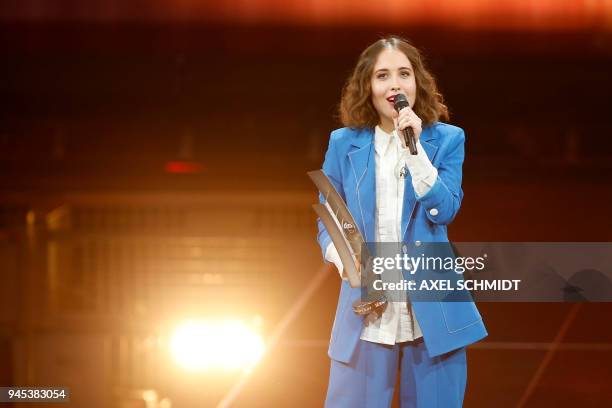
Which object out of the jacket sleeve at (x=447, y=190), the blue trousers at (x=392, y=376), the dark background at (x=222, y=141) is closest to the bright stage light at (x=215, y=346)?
the dark background at (x=222, y=141)

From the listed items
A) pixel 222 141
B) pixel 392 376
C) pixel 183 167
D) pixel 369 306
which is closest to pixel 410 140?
pixel 369 306

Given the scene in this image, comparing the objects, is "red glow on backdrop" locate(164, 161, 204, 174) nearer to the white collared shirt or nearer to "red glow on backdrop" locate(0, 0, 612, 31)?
"red glow on backdrop" locate(0, 0, 612, 31)

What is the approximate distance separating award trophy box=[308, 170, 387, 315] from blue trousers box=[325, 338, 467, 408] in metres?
0.07

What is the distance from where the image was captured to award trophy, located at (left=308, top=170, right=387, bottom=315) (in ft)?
3.73

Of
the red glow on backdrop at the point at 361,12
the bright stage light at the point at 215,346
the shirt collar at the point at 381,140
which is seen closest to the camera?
the shirt collar at the point at 381,140

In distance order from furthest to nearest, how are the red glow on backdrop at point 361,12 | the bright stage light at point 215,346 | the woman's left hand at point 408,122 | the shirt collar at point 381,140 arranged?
the red glow on backdrop at point 361,12 < the bright stage light at point 215,346 < the shirt collar at point 381,140 < the woman's left hand at point 408,122

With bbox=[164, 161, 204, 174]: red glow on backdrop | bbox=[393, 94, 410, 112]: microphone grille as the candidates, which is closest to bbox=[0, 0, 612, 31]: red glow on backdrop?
bbox=[164, 161, 204, 174]: red glow on backdrop

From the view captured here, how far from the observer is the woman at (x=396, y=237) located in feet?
3.77

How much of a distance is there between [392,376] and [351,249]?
8.0 inches

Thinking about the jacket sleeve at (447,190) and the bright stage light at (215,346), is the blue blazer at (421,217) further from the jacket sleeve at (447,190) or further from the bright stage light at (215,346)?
the bright stage light at (215,346)

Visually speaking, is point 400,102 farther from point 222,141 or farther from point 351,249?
point 222,141

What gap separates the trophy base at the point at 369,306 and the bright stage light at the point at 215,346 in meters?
1.50

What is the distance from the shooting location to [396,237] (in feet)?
3.84

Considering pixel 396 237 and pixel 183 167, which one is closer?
pixel 396 237
